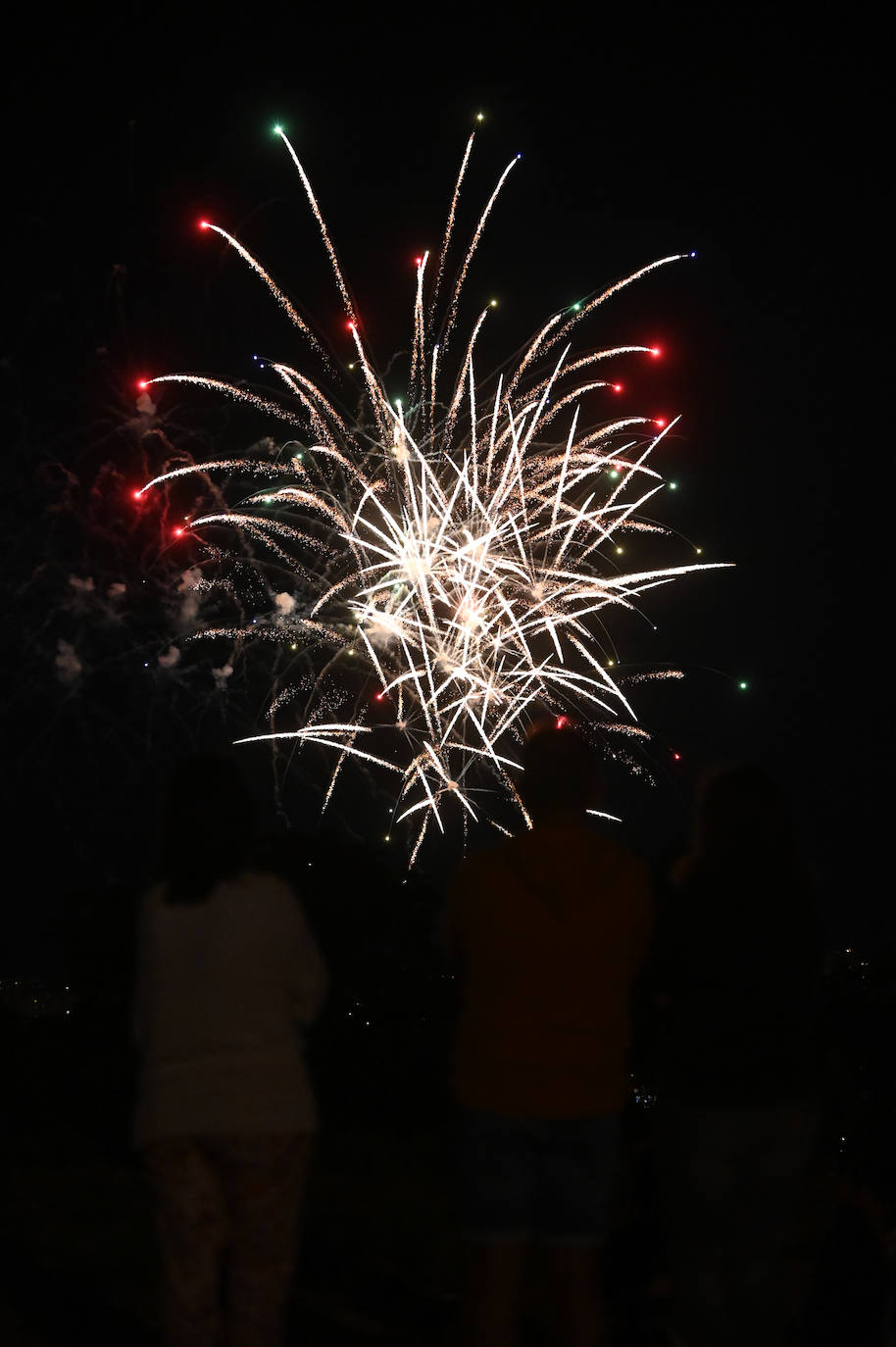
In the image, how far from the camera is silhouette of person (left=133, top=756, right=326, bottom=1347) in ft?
11.0

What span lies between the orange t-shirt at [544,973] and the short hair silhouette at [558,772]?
0.35 feet

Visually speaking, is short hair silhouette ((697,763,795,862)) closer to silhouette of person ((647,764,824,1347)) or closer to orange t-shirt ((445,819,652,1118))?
silhouette of person ((647,764,824,1347))

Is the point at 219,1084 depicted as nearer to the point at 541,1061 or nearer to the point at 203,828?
the point at 203,828

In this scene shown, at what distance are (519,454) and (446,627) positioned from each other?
1.84 meters

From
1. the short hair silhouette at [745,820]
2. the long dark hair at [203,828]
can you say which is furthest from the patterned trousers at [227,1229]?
the short hair silhouette at [745,820]

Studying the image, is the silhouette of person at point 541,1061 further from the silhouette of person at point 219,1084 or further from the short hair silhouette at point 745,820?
the silhouette of person at point 219,1084

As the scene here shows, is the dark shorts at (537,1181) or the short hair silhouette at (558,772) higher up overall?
the short hair silhouette at (558,772)

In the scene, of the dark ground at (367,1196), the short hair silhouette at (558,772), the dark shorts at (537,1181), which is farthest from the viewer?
the dark ground at (367,1196)

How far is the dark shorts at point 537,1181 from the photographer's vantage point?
3.35 meters

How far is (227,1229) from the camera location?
343 cm

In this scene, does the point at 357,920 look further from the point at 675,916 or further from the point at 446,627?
the point at 675,916

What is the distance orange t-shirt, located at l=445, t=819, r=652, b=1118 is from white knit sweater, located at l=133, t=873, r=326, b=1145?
400mm

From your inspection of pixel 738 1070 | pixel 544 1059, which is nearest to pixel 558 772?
pixel 544 1059

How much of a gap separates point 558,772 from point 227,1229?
1.30 m
